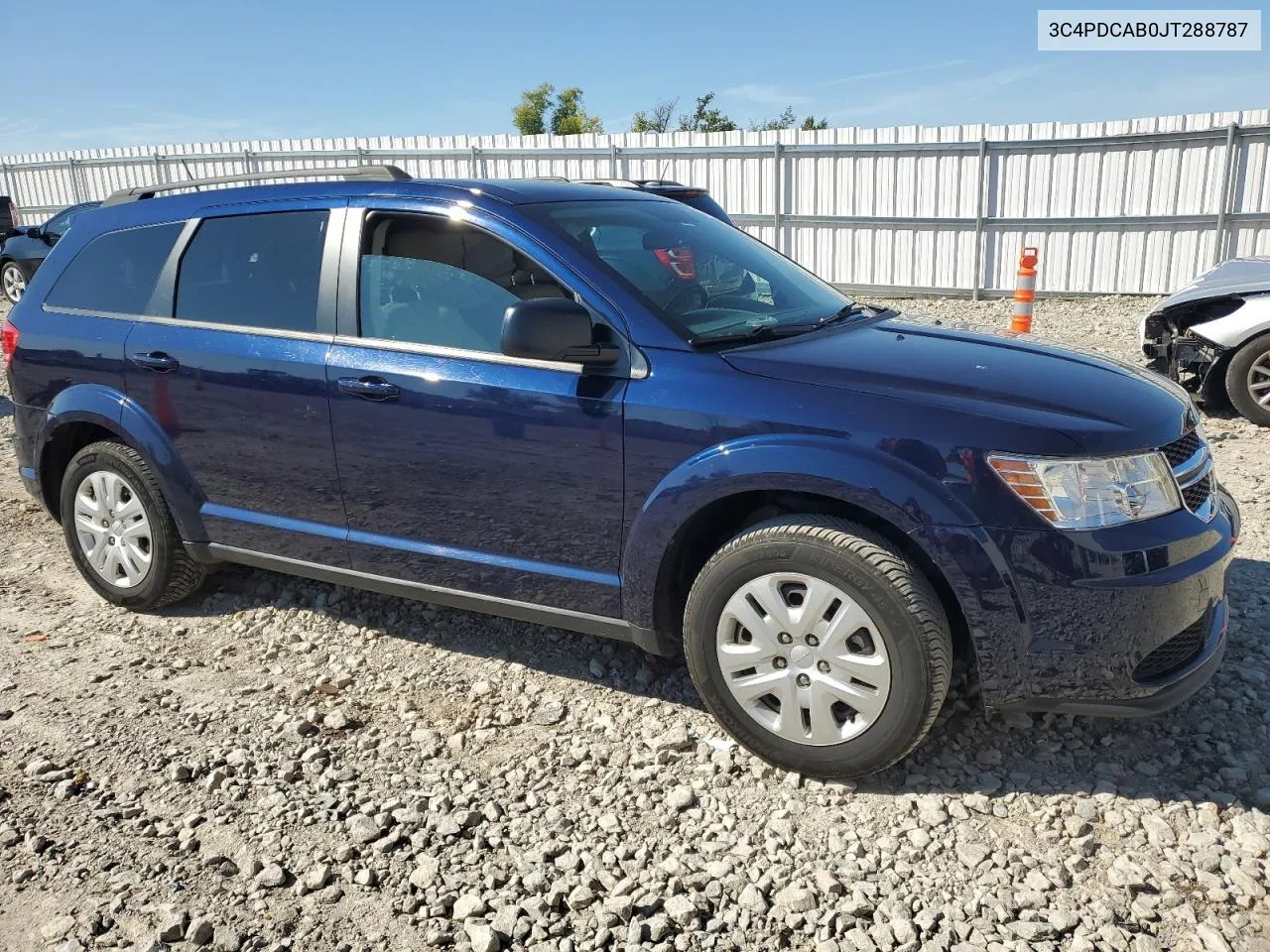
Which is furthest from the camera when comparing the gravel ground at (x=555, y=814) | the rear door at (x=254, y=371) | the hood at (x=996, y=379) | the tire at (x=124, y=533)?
the tire at (x=124, y=533)

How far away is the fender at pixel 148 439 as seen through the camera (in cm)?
414

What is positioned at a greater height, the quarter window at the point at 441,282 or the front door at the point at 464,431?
the quarter window at the point at 441,282

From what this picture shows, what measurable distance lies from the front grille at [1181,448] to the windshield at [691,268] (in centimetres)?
126

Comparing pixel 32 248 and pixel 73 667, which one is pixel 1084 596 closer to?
pixel 73 667

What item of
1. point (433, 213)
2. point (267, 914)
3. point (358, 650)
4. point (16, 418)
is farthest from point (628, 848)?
point (16, 418)

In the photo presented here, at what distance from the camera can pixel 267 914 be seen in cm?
259

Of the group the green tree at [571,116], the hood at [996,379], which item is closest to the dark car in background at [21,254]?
the hood at [996,379]

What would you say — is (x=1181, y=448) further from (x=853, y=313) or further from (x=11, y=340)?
(x=11, y=340)

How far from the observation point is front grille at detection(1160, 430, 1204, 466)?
2.90 m

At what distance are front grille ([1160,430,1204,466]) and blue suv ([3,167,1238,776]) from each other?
3 cm

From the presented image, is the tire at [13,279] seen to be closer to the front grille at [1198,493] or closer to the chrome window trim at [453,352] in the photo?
the chrome window trim at [453,352]

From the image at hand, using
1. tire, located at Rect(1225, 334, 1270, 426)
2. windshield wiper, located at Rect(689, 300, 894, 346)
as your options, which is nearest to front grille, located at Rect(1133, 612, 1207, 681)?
windshield wiper, located at Rect(689, 300, 894, 346)

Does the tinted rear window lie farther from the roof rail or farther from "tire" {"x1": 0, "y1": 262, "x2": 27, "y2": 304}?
"tire" {"x1": 0, "y1": 262, "x2": 27, "y2": 304}

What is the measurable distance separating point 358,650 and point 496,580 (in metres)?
0.95
